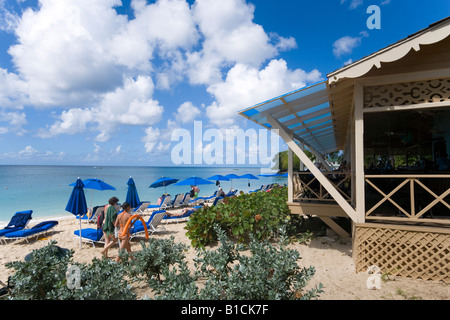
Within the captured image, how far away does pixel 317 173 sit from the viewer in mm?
5285

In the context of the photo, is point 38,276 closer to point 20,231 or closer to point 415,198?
point 415,198

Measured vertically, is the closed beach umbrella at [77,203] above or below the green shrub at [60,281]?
above

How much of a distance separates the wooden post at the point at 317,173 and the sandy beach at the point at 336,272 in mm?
1075

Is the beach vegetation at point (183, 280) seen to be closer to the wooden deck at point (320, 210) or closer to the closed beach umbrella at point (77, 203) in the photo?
the wooden deck at point (320, 210)

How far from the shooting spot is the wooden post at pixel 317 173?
4.82 meters

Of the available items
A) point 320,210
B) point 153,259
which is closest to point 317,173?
point 320,210

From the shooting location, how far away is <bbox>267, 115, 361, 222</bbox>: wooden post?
4824mm

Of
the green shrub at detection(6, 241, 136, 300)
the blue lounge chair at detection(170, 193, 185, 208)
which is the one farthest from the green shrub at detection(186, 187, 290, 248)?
Answer: the blue lounge chair at detection(170, 193, 185, 208)

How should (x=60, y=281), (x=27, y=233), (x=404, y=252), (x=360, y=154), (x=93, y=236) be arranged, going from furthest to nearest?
(x=27, y=233), (x=93, y=236), (x=360, y=154), (x=404, y=252), (x=60, y=281)

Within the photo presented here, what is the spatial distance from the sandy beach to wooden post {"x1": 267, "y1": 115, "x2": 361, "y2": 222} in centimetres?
108

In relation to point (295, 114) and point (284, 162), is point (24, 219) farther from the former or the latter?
point (284, 162)

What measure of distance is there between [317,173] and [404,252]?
1.92 metres

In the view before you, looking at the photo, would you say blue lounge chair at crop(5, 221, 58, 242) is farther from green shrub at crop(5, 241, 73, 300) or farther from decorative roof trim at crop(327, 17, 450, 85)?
decorative roof trim at crop(327, 17, 450, 85)

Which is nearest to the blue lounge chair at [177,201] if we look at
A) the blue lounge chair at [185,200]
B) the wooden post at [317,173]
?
the blue lounge chair at [185,200]
